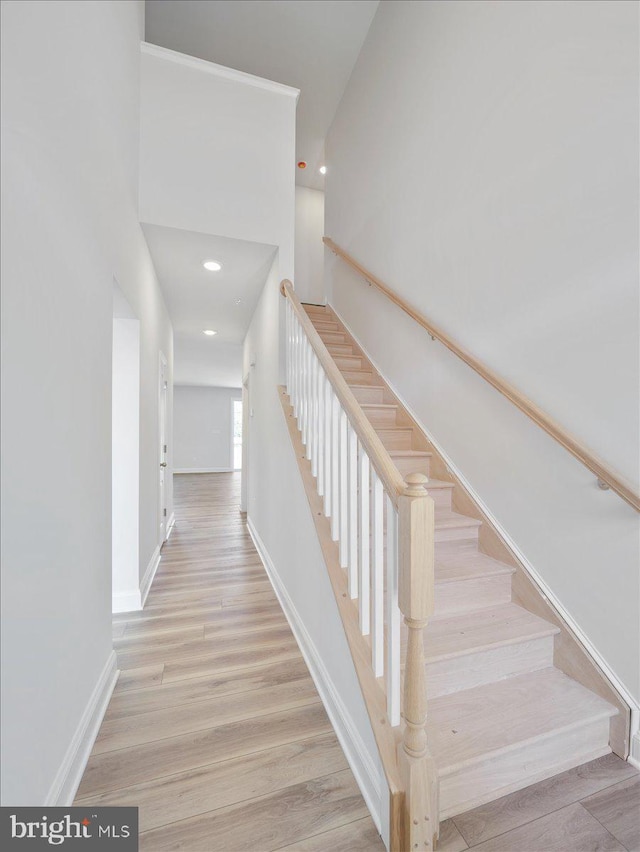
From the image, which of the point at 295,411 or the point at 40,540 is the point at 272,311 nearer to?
the point at 295,411

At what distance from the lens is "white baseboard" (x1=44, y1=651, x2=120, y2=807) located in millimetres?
1161

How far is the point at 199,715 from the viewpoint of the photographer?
1624 millimetres

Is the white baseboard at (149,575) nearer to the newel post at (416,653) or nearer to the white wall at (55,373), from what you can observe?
A: the white wall at (55,373)

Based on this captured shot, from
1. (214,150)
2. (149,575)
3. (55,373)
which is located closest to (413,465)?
(55,373)

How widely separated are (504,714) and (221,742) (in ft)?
3.70

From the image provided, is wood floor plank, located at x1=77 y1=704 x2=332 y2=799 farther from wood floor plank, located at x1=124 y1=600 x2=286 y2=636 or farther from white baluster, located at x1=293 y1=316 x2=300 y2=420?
white baluster, located at x1=293 y1=316 x2=300 y2=420

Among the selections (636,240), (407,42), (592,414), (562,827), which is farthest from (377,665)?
(407,42)

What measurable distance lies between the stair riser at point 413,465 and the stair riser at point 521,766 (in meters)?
1.43

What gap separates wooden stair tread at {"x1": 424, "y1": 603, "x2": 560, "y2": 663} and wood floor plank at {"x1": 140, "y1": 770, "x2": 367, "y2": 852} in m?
0.55

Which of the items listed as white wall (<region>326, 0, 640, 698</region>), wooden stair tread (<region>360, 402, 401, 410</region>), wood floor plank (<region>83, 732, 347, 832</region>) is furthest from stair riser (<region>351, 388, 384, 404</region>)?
wood floor plank (<region>83, 732, 347, 832</region>)

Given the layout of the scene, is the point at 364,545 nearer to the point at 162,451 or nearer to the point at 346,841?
the point at 346,841

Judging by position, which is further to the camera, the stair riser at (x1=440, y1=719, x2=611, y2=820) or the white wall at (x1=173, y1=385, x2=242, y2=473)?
the white wall at (x1=173, y1=385, x2=242, y2=473)

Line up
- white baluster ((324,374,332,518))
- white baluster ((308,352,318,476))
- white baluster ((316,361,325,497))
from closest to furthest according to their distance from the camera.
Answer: white baluster ((324,374,332,518)), white baluster ((316,361,325,497)), white baluster ((308,352,318,476))

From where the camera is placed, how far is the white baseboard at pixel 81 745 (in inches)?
45.7
